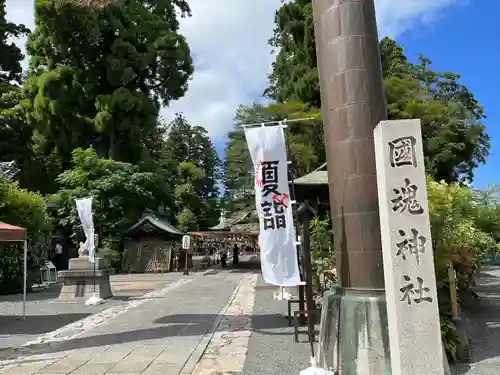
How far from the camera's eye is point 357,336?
5297 mm

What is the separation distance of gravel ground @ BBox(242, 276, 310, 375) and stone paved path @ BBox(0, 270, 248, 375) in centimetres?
43

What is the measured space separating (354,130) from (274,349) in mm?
3686

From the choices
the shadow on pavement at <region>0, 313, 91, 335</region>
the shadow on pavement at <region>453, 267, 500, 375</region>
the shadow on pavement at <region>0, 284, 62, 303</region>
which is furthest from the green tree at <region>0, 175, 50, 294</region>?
the shadow on pavement at <region>453, 267, 500, 375</region>

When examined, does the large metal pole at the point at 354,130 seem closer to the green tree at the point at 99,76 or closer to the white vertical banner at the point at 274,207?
the white vertical banner at the point at 274,207

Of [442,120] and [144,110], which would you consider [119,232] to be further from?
[442,120]

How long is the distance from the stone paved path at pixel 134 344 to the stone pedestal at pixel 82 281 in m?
1.73

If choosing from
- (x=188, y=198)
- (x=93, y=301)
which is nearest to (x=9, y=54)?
(x=188, y=198)

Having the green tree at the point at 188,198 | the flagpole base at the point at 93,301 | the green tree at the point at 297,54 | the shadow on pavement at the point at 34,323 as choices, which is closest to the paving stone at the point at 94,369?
the shadow on pavement at the point at 34,323

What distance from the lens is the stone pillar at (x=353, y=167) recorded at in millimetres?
5387

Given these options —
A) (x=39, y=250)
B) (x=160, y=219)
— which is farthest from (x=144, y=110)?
(x=39, y=250)

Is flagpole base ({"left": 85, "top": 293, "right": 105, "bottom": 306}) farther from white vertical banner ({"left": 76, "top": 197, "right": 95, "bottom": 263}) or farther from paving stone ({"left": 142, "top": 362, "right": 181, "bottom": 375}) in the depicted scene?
paving stone ({"left": 142, "top": 362, "right": 181, "bottom": 375})

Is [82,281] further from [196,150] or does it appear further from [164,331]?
[196,150]

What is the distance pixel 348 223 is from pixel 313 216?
9.89 feet

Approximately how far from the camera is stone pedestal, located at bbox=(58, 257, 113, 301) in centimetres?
1365
